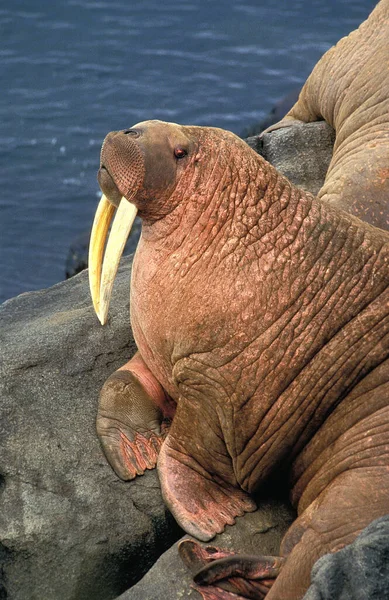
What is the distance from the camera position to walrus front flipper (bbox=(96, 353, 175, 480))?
6.38m

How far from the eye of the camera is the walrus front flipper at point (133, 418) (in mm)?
6375

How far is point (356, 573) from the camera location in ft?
A: 12.7

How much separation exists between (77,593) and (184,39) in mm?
10540

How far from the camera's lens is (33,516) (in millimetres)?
6121

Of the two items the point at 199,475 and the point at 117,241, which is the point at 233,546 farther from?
the point at 117,241

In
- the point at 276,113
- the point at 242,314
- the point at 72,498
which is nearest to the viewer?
the point at 242,314

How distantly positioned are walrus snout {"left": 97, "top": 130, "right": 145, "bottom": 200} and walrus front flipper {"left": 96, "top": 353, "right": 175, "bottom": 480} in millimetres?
1208

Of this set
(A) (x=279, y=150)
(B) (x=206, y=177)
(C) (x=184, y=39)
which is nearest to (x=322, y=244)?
(B) (x=206, y=177)

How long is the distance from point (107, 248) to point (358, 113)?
316cm

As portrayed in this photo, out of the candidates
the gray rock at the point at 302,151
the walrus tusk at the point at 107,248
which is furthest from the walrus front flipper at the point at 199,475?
the gray rock at the point at 302,151

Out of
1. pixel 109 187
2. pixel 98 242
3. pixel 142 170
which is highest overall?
pixel 142 170

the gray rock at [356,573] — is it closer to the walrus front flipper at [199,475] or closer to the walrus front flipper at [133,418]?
the walrus front flipper at [199,475]

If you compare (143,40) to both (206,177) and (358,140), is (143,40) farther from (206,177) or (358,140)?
(206,177)

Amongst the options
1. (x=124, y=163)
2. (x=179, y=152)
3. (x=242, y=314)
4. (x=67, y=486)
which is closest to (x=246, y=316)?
(x=242, y=314)
